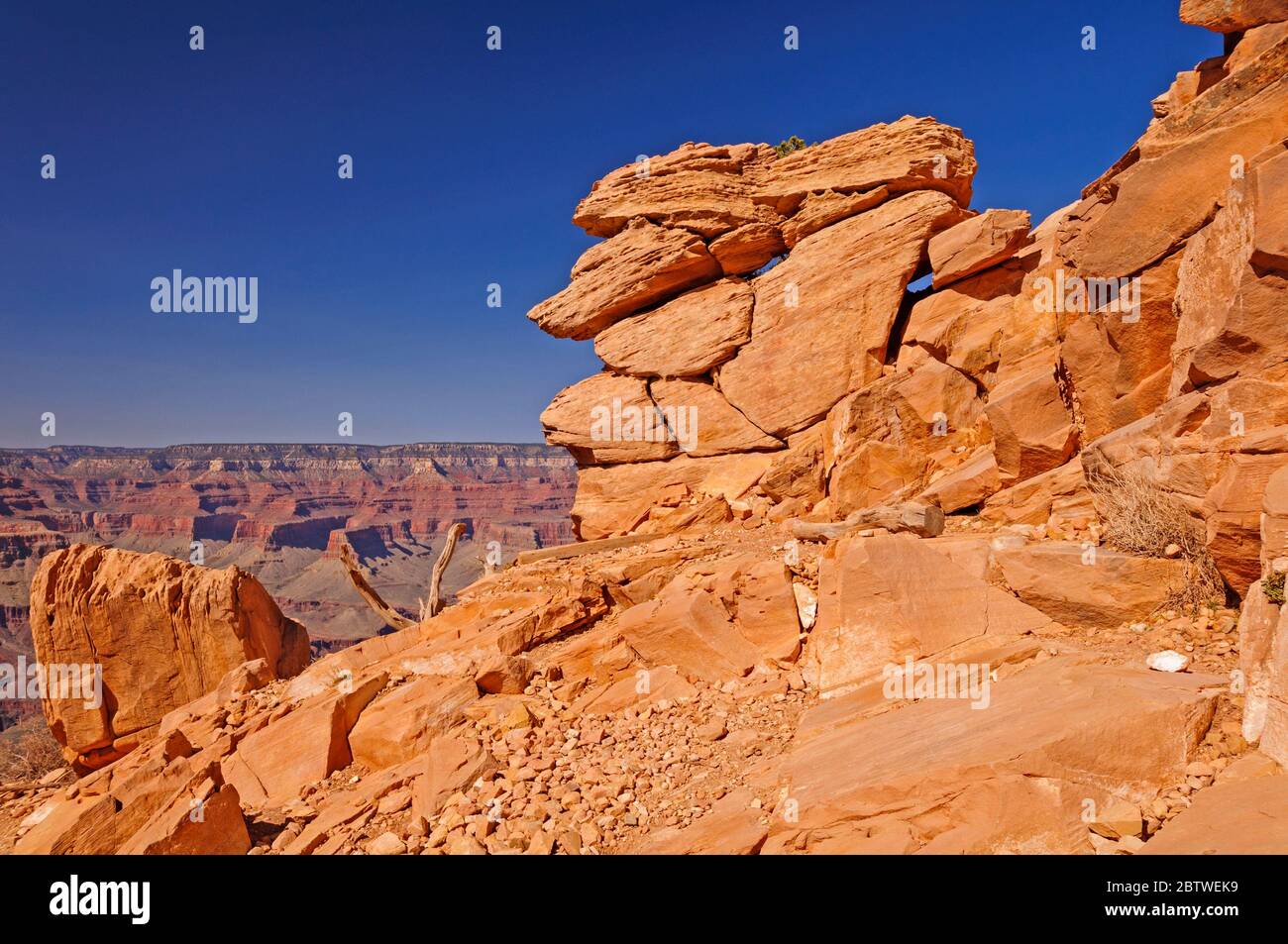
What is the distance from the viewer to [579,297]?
22094 millimetres

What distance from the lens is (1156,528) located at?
26.9 feet

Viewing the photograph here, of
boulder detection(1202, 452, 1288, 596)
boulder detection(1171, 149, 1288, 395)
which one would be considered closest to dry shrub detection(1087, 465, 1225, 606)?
boulder detection(1202, 452, 1288, 596)

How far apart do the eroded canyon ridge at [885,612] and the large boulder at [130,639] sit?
2.9 inches

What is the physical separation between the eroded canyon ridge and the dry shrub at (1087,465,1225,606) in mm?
36

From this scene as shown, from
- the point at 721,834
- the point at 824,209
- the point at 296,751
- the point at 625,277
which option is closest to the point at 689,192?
the point at 625,277

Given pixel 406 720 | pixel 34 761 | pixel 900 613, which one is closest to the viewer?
pixel 900 613

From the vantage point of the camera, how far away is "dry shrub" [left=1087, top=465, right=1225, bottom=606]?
780 centimetres

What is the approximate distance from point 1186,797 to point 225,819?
9.49m

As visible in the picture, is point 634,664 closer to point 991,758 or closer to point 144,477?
point 991,758

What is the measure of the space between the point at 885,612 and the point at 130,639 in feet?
56.4

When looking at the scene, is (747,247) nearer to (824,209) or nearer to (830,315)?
(824,209)

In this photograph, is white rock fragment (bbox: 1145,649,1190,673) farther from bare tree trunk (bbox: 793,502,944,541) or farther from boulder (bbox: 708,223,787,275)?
Result: boulder (bbox: 708,223,787,275)
